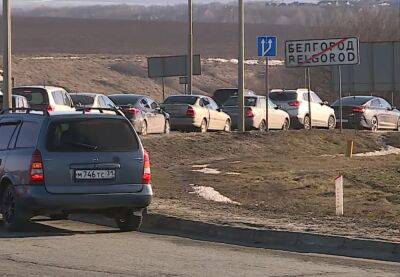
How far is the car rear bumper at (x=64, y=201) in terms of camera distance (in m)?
13.9

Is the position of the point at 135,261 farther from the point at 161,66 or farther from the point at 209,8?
the point at 209,8

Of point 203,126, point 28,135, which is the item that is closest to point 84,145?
point 28,135

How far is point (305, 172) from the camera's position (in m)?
26.0

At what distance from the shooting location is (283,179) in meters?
24.2

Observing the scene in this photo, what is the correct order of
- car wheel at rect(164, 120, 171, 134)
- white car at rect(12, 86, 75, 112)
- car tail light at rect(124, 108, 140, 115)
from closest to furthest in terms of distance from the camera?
white car at rect(12, 86, 75, 112), car tail light at rect(124, 108, 140, 115), car wheel at rect(164, 120, 171, 134)

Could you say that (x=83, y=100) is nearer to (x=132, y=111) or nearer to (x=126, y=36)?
(x=132, y=111)

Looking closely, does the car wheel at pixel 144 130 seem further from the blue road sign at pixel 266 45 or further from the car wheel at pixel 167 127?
the blue road sign at pixel 266 45

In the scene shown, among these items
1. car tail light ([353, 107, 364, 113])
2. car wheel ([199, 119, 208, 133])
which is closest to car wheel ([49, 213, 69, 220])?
car wheel ([199, 119, 208, 133])

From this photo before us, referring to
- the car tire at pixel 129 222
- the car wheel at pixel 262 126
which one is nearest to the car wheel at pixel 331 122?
the car wheel at pixel 262 126

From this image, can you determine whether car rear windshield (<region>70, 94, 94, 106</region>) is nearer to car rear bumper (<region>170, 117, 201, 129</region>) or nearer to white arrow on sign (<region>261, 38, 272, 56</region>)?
car rear bumper (<region>170, 117, 201, 129</region>)

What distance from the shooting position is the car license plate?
14055 millimetres

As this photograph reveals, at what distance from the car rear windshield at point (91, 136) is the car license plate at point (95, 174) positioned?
0.30 m

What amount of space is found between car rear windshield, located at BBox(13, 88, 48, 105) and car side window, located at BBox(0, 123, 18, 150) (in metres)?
13.0

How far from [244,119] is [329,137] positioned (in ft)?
10.2
